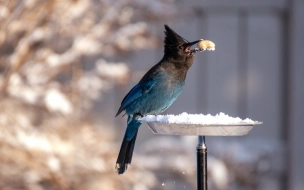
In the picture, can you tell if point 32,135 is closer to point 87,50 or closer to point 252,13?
point 87,50

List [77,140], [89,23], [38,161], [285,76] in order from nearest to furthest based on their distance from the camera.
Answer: [38,161] < [77,140] < [89,23] < [285,76]

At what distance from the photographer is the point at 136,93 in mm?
3035

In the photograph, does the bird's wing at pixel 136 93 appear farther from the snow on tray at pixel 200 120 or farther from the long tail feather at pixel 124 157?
the snow on tray at pixel 200 120

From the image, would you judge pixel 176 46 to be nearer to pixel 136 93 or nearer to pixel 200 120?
pixel 136 93

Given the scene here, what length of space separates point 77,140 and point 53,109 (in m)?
0.41

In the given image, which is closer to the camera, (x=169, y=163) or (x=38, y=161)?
(x=38, y=161)

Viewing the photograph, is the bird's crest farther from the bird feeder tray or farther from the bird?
the bird feeder tray

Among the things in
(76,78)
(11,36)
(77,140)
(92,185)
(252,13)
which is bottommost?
(92,185)

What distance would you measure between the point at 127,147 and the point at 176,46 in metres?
0.51

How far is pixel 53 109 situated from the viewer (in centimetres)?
464


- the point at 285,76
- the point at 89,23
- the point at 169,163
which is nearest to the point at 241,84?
the point at 285,76

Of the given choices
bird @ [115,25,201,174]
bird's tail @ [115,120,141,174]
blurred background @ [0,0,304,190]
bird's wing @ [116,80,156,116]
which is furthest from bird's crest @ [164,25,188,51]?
blurred background @ [0,0,304,190]

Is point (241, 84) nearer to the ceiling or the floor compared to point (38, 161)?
nearer to the ceiling

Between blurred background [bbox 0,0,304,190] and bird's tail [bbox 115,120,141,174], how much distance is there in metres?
1.32
